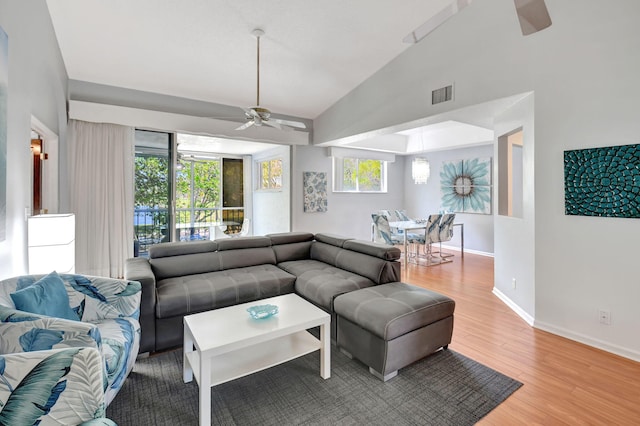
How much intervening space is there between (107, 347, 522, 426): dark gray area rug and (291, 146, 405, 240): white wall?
407cm

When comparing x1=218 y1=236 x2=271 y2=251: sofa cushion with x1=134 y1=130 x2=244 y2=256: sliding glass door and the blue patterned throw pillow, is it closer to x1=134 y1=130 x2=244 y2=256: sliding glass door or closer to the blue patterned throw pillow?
the blue patterned throw pillow

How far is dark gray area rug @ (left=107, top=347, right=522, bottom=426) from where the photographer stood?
1.80 m

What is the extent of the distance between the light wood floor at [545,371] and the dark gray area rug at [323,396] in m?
0.14

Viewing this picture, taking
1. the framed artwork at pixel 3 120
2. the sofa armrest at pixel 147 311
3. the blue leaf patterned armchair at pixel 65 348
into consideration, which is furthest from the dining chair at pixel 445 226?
the framed artwork at pixel 3 120

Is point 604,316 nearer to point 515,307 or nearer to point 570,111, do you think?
point 515,307

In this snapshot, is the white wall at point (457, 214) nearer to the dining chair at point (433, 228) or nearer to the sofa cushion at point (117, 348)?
the dining chair at point (433, 228)

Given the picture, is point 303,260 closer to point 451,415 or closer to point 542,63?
point 451,415

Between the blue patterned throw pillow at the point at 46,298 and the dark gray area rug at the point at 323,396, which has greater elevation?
the blue patterned throw pillow at the point at 46,298

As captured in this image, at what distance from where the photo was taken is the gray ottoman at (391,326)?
2154mm

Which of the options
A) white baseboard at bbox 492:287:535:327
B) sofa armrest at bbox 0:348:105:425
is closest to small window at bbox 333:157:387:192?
white baseboard at bbox 492:287:535:327

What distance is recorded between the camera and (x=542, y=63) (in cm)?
289

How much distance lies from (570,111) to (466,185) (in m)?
4.29

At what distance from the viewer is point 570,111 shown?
2.76 metres

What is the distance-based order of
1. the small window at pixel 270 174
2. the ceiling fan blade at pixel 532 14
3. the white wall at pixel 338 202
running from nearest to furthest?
the ceiling fan blade at pixel 532 14, the white wall at pixel 338 202, the small window at pixel 270 174
